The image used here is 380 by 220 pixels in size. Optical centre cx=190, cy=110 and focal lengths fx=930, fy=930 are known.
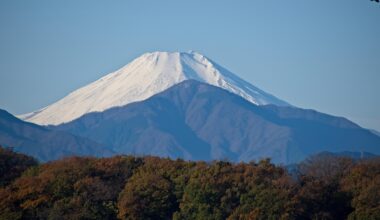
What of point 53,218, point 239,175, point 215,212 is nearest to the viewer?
point 53,218

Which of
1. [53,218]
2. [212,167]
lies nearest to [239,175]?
[212,167]

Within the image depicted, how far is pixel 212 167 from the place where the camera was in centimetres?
5631

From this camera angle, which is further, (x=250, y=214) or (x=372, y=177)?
(x=372, y=177)

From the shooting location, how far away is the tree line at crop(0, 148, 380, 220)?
5025 cm

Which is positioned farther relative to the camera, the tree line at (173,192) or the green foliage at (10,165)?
the green foliage at (10,165)

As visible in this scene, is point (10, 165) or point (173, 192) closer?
point (173, 192)

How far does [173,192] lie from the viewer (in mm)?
53656

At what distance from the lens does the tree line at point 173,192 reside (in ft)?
165

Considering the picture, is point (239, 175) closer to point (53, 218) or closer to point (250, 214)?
point (250, 214)

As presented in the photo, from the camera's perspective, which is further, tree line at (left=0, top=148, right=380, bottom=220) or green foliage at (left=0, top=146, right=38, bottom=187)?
green foliage at (left=0, top=146, right=38, bottom=187)

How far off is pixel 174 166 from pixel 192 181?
512 cm

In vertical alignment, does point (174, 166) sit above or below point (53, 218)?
above

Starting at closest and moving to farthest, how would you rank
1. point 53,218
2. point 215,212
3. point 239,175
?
point 53,218
point 215,212
point 239,175

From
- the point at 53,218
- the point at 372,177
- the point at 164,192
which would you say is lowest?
the point at 53,218
